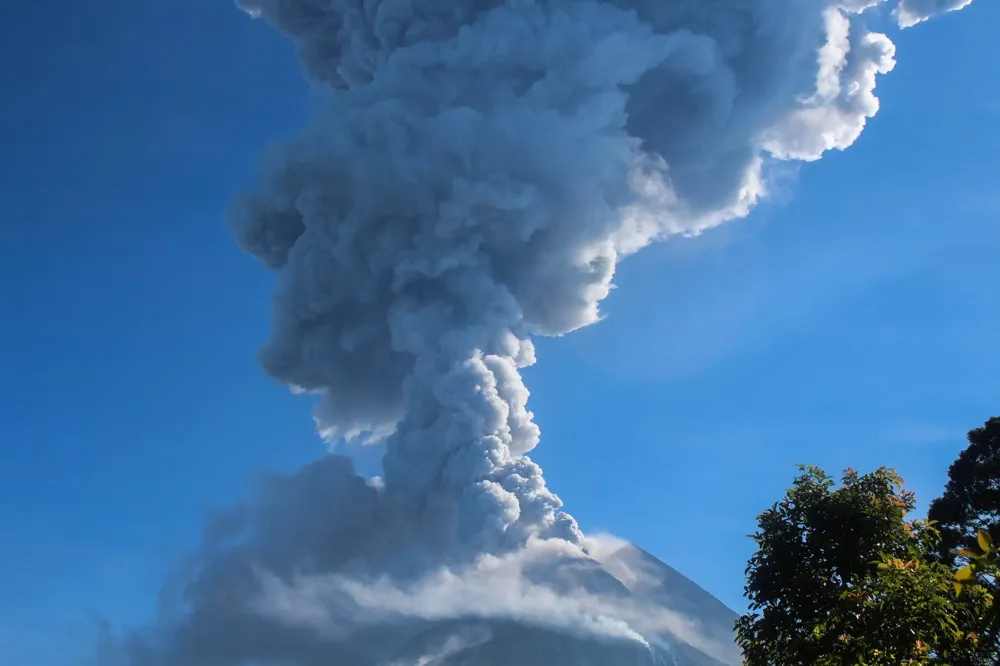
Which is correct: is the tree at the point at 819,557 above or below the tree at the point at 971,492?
below

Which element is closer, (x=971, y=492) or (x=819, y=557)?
(x=819, y=557)

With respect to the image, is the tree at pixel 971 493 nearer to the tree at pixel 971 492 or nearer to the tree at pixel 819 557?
the tree at pixel 971 492

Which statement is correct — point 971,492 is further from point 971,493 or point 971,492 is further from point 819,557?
point 819,557

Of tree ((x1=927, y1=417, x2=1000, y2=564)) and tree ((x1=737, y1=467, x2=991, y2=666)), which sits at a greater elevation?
tree ((x1=927, y1=417, x2=1000, y2=564))

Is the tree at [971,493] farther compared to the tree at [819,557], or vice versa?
the tree at [971,493]

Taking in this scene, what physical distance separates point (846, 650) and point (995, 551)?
5737 mm

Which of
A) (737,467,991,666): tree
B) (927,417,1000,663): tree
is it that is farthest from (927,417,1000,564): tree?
(737,467,991,666): tree

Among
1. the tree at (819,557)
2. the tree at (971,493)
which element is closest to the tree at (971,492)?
the tree at (971,493)

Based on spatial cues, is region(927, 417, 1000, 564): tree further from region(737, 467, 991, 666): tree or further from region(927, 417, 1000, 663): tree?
region(737, 467, 991, 666): tree

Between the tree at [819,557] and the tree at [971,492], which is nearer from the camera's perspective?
the tree at [819,557]

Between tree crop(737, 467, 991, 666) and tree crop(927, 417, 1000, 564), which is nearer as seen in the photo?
tree crop(737, 467, 991, 666)

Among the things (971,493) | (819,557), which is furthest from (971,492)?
(819,557)

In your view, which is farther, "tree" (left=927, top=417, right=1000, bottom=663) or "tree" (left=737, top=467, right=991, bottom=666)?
"tree" (left=927, top=417, right=1000, bottom=663)

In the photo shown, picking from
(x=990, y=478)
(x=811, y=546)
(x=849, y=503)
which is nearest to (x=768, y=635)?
(x=811, y=546)
